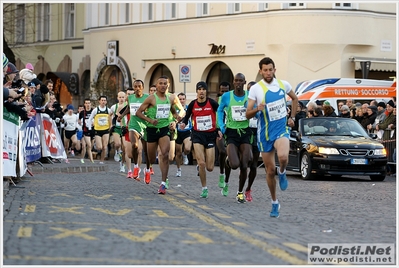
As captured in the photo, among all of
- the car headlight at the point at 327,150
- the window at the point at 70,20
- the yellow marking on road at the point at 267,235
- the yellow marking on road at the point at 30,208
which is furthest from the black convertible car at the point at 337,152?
the window at the point at 70,20

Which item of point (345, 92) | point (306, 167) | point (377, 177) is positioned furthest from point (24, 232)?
point (345, 92)

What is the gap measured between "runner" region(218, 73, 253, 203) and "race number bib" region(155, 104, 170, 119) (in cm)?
146

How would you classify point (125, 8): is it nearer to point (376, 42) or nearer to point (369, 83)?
point (376, 42)

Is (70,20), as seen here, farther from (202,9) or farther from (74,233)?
(74,233)

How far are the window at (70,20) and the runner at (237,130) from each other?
140ft

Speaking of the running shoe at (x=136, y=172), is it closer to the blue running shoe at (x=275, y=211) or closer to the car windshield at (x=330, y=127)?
the car windshield at (x=330, y=127)

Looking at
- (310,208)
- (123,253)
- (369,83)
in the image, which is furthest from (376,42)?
(123,253)

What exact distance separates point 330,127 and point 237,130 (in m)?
8.40

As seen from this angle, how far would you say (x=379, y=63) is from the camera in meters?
41.8

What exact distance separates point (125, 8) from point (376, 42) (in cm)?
1480

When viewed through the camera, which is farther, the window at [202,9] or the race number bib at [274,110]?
the window at [202,9]

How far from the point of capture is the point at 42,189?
680 inches

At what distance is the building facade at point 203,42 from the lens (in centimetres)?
4128

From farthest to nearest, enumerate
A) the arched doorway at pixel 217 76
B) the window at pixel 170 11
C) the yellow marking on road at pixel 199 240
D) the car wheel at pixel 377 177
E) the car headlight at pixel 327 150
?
1. the window at pixel 170 11
2. the arched doorway at pixel 217 76
3. the car wheel at pixel 377 177
4. the car headlight at pixel 327 150
5. the yellow marking on road at pixel 199 240
